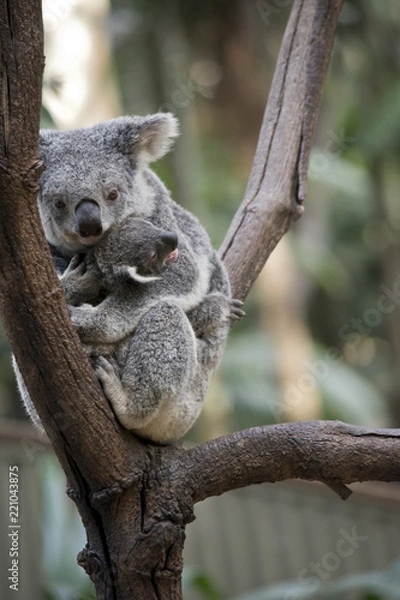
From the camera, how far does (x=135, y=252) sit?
325 centimetres

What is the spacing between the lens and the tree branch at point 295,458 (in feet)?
10.2

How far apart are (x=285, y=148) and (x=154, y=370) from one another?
1646mm

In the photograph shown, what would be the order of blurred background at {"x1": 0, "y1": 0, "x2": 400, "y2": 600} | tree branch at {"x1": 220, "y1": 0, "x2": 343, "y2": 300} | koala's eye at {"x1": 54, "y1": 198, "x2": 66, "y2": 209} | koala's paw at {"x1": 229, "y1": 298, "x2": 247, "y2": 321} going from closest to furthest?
koala's eye at {"x1": 54, "y1": 198, "x2": 66, "y2": 209}
koala's paw at {"x1": 229, "y1": 298, "x2": 247, "y2": 321}
tree branch at {"x1": 220, "y1": 0, "x2": 343, "y2": 300}
blurred background at {"x1": 0, "y1": 0, "x2": 400, "y2": 600}

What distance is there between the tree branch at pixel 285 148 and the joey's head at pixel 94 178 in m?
0.76

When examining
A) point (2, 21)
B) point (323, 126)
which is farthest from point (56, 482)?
point (323, 126)

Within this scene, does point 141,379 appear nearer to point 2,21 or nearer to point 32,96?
point 32,96

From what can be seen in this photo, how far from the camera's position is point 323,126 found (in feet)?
44.7

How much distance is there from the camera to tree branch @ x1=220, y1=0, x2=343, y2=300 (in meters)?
4.11

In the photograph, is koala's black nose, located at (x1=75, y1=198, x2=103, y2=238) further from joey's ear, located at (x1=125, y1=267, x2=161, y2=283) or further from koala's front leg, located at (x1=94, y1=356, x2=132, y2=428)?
koala's front leg, located at (x1=94, y1=356, x2=132, y2=428)

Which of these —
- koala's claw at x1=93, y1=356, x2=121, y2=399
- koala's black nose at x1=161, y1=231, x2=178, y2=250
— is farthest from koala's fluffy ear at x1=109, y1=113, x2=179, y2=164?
koala's claw at x1=93, y1=356, x2=121, y2=399

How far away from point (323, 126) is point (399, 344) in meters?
3.86

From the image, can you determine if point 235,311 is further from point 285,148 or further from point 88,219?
point 285,148

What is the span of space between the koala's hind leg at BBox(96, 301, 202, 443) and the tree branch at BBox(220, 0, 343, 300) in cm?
84

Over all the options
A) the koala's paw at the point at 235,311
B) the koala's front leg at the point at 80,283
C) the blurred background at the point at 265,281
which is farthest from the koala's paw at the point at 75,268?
the blurred background at the point at 265,281
